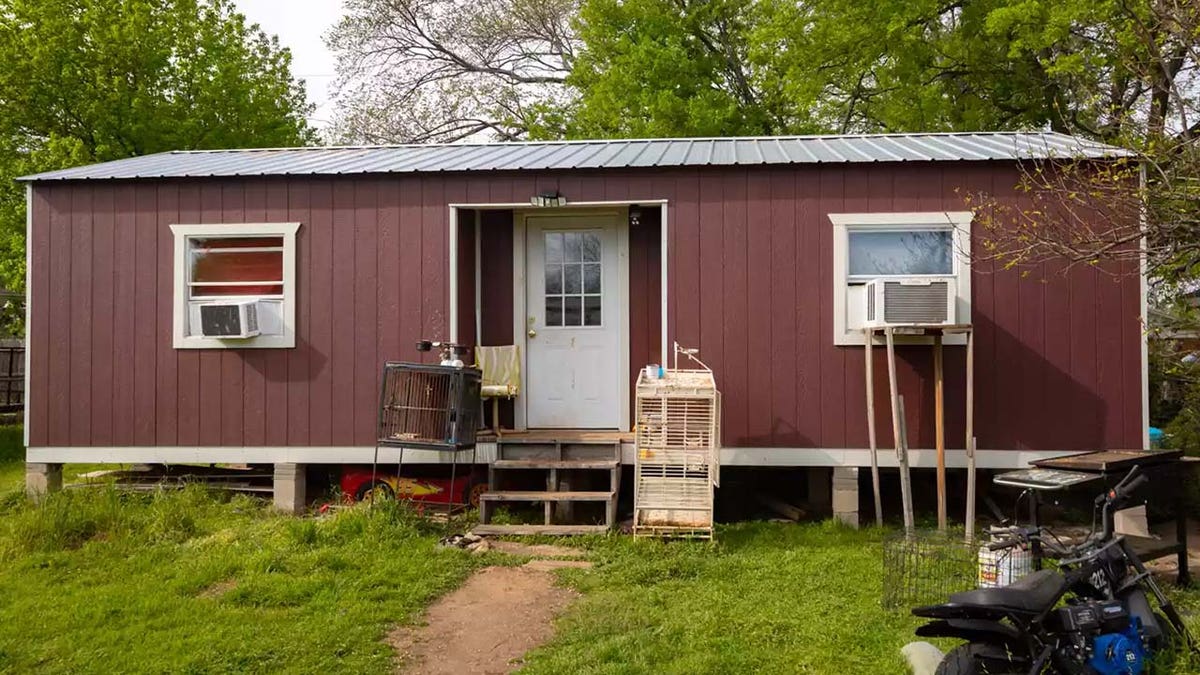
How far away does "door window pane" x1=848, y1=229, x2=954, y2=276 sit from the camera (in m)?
7.11

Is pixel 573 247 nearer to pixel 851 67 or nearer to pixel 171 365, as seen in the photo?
pixel 171 365

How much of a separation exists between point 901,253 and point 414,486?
14.3 feet

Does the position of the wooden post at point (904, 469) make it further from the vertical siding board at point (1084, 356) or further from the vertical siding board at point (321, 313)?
the vertical siding board at point (321, 313)

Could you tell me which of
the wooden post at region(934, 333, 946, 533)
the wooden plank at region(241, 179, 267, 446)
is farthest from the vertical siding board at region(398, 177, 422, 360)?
the wooden post at region(934, 333, 946, 533)

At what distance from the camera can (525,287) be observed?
26.8 ft

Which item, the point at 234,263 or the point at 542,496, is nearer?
the point at 542,496

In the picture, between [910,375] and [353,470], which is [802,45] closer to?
[910,375]

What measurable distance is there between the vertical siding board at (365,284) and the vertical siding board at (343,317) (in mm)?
35

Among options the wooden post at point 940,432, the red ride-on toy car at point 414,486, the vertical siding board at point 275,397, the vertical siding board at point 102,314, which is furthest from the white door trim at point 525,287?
the vertical siding board at point 102,314

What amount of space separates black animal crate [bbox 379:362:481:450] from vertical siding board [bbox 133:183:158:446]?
7.39 ft

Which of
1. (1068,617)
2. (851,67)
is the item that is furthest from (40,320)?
(851,67)

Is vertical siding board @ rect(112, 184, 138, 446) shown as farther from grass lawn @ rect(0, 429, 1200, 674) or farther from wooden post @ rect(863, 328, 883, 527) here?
wooden post @ rect(863, 328, 883, 527)

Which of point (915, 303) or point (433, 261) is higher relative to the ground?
point (433, 261)

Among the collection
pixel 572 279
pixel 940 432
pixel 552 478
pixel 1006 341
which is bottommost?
pixel 552 478
